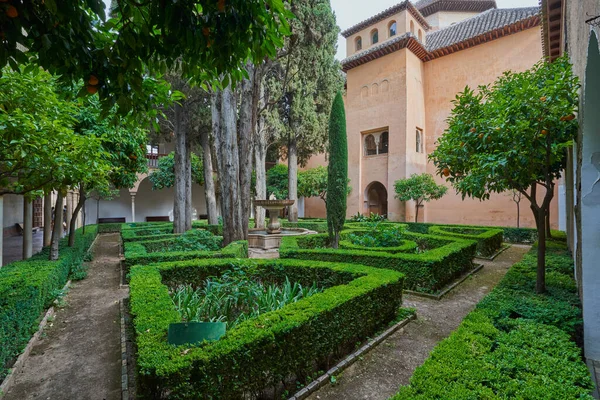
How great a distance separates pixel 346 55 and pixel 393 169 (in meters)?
9.67

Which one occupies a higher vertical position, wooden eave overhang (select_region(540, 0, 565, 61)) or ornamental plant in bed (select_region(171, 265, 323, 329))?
wooden eave overhang (select_region(540, 0, 565, 61))

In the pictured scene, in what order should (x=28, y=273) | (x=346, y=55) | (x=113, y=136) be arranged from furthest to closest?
(x=346, y=55) → (x=113, y=136) → (x=28, y=273)

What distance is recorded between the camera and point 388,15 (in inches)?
792

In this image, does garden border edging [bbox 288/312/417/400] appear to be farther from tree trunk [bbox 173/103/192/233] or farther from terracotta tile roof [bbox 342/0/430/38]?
terracotta tile roof [bbox 342/0/430/38]

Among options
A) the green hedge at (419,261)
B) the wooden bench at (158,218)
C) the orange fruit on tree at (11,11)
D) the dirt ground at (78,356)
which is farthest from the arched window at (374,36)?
the orange fruit on tree at (11,11)

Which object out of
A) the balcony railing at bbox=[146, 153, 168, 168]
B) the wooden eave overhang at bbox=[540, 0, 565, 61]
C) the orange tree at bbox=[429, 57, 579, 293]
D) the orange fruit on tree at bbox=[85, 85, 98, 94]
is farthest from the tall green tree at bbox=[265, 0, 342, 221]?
the orange fruit on tree at bbox=[85, 85, 98, 94]

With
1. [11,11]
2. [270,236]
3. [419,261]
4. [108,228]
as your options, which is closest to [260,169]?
[270,236]

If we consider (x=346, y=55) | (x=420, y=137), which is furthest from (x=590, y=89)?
(x=346, y=55)

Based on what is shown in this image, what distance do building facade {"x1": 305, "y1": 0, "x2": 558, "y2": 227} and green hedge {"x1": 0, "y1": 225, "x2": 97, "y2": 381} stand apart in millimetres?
17097

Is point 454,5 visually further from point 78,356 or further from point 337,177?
point 78,356

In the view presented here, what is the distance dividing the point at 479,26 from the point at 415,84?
4.93 metres

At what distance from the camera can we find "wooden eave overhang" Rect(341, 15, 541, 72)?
16.8 meters

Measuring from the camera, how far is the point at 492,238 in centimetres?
1028

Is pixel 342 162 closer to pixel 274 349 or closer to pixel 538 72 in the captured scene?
pixel 538 72
